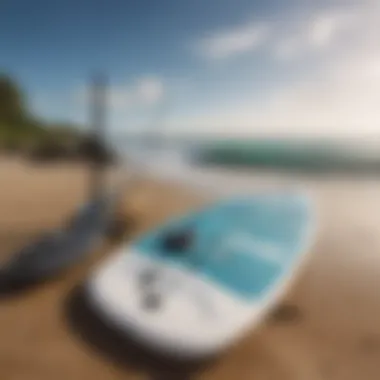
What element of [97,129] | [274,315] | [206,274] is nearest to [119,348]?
[206,274]

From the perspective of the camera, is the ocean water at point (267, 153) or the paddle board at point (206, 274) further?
the ocean water at point (267, 153)

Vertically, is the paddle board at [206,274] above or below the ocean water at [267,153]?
below

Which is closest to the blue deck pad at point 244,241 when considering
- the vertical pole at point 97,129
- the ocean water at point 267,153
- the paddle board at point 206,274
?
the paddle board at point 206,274

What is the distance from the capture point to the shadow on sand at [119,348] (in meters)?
1.08

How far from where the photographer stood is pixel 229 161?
135cm

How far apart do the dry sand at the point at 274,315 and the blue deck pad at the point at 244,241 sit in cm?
7

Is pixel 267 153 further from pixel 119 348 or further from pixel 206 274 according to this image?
pixel 119 348

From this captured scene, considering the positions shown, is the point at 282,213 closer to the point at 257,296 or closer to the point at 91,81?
the point at 257,296

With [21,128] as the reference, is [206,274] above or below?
below

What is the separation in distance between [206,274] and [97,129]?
1.53ft

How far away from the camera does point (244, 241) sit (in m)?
1.29

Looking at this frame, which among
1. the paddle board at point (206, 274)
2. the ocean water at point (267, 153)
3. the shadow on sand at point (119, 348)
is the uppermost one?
the ocean water at point (267, 153)

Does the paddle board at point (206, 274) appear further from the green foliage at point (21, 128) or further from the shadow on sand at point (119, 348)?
the green foliage at point (21, 128)

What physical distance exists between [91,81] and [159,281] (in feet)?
1.71
